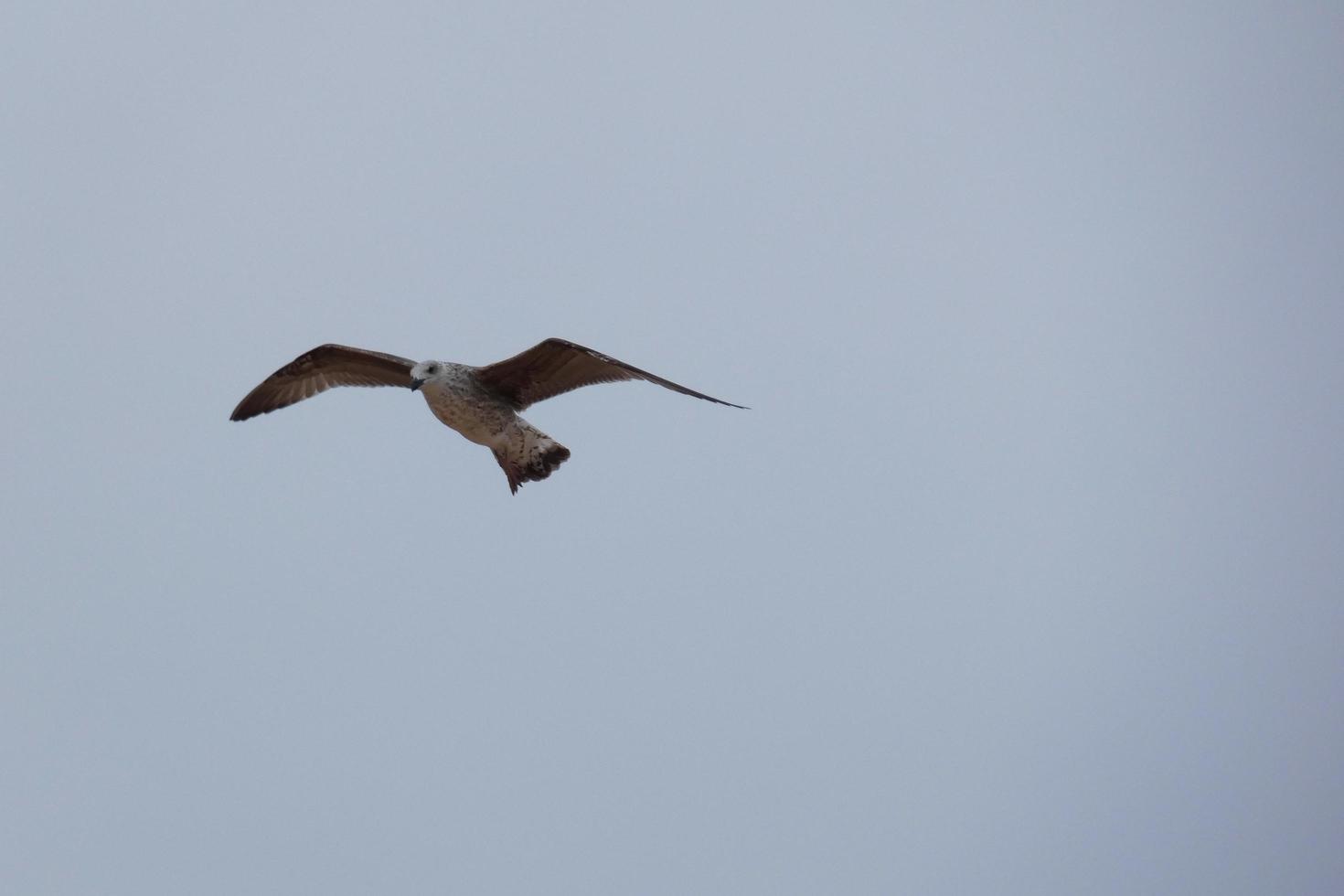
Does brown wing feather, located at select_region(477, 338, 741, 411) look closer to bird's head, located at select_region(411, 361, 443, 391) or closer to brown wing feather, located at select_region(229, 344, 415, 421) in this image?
bird's head, located at select_region(411, 361, 443, 391)

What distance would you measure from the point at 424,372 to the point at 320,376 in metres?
2.14

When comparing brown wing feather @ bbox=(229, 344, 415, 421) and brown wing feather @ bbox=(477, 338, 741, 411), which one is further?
brown wing feather @ bbox=(229, 344, 415, 421)

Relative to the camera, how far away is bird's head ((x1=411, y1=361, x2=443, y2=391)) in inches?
666

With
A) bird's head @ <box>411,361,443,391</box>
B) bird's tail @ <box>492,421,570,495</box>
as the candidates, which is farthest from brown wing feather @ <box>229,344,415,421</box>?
bird's tail @ <box>492,421,570,495</box>

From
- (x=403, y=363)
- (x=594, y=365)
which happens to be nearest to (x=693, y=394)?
(x=594, y=365)

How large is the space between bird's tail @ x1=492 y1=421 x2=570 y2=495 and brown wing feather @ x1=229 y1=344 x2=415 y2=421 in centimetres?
174

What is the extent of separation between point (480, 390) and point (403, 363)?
127cm

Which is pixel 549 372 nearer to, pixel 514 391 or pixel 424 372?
pixel 514 391

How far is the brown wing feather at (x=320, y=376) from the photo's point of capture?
18.1 metres

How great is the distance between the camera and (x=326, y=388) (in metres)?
18.7

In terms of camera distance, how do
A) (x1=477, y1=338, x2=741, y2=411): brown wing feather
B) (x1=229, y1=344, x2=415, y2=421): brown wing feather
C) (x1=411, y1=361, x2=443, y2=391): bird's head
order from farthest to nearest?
(x1=229, y1=344, x2=415, y2=421): brown wing feather < (x1=411, y1=361, x2=443, y2=391): bird's head < (x1=477, y1=338, x2=741, y2=411): brown wing feather

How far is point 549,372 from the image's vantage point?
16828mm

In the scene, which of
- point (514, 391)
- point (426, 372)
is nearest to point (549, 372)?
point (514, 391)

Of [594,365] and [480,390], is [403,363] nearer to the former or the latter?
[480,390]
